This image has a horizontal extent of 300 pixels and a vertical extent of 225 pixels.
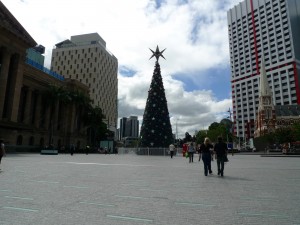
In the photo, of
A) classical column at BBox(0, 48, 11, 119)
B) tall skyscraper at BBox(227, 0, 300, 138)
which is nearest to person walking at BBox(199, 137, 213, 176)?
classical column at BBox(0, 48, 11, 119)

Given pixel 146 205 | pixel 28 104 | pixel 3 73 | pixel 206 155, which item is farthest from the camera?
pixel 28 104

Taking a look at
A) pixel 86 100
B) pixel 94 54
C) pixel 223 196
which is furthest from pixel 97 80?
pixel 223 196

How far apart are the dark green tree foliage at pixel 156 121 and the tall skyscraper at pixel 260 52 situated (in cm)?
9040

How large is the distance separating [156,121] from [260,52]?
10928 cm

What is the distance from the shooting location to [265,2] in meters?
125

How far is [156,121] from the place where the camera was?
36875 millimetres

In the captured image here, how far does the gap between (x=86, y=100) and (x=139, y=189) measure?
57.5 metres

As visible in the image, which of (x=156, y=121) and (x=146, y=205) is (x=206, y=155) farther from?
(x=156, y=121)

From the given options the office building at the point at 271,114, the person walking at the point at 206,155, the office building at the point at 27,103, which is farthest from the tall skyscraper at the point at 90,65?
the person walking at the point at 206,155

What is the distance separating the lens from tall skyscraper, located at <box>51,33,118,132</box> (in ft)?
312

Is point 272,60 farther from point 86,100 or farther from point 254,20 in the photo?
point 86,100

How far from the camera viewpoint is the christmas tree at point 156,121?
3688 centimetres

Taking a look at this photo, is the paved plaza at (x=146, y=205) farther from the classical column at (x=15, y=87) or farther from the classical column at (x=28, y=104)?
the classical column at (x=28, y=104)

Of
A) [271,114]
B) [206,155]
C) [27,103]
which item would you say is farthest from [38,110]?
[271,114]
